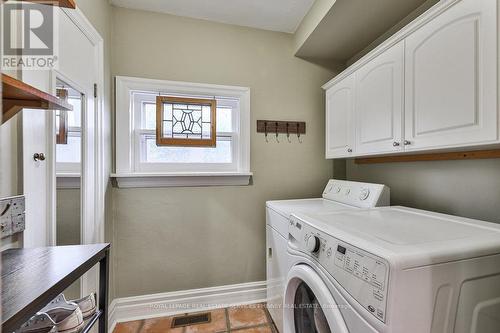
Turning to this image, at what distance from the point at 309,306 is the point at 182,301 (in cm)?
118

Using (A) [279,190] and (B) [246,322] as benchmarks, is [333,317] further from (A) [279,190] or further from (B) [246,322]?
(A) [279,190]

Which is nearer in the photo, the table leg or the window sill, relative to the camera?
the table leg

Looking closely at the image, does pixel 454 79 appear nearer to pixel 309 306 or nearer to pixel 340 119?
pixel 340 119

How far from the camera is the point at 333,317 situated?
0.79 meters

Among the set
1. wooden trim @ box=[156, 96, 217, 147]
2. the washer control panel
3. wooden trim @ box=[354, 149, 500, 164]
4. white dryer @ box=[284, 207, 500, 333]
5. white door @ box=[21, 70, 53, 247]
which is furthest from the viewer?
wooden trim @ box=[156, 96, 217, 147]

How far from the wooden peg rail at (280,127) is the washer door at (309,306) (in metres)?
1.20

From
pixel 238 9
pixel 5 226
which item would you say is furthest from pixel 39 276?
pixel 238 9

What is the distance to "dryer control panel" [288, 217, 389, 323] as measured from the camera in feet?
2.15

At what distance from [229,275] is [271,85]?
1.65m

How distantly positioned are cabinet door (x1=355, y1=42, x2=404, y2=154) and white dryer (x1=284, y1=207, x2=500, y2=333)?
55 cm

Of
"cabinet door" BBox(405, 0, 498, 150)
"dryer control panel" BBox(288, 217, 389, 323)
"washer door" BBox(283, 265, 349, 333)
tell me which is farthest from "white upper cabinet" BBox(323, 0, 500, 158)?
"washer door" BBox(283, 265, 349, 333)

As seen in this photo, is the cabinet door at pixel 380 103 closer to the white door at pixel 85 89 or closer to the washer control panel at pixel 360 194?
the washer control panel at pixel 360 194

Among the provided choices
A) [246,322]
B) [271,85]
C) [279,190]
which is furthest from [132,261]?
[271,85]

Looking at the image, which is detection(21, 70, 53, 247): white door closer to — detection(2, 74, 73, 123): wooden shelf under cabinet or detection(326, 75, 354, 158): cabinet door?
detection(2, 74, 73, 123): wooden shelf under cabinet
